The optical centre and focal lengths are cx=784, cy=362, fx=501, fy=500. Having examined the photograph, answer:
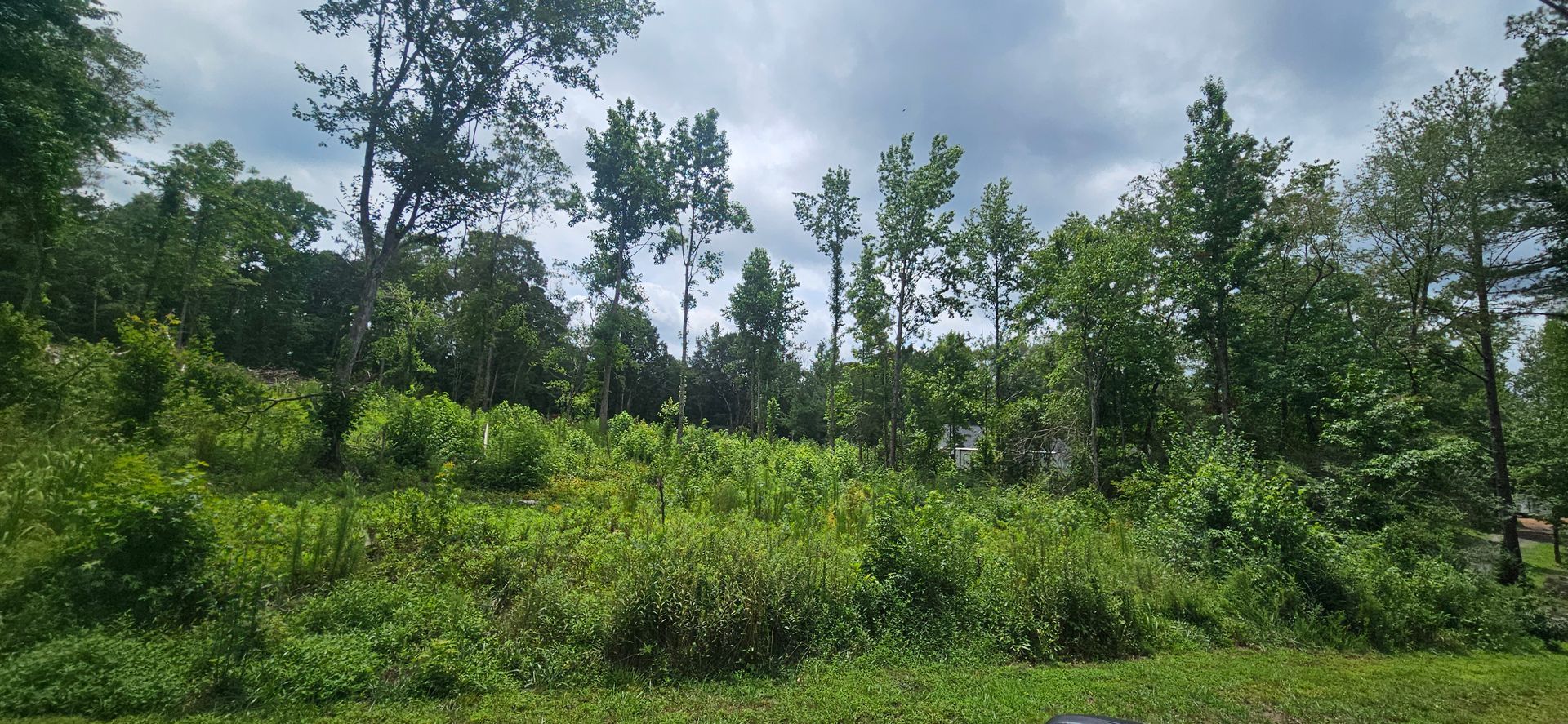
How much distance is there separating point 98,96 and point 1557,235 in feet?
110

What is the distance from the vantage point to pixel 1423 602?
296 inches

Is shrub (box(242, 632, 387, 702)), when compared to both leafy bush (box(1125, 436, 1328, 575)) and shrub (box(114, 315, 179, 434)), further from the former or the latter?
leafy bush (box(1125, 436, 1328, 575))

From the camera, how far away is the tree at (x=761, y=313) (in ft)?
113

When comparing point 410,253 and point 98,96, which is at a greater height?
point 410,253

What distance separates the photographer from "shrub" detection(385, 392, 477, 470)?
1042cm

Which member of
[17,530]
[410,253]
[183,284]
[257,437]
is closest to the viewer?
[17,530]

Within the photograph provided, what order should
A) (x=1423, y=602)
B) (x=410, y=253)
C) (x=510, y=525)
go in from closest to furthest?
1. (x=510, y=525)
2. (x=1423, y=602)
3. (x=410, y=253)

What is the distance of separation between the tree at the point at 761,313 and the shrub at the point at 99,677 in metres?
30.4

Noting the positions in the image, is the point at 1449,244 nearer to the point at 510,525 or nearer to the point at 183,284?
the point at 510,525

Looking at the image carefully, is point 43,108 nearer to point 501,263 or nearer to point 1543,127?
point 501,263

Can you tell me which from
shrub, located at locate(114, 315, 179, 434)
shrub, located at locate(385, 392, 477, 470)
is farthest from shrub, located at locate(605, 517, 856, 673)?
shrub, located at locate(114, 315, 179, 434)

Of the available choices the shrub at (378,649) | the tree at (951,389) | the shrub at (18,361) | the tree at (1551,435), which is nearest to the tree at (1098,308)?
the tree at (951,389)

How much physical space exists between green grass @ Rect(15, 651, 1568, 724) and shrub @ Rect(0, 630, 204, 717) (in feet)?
0.61

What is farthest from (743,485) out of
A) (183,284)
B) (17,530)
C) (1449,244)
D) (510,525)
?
(183,284)
